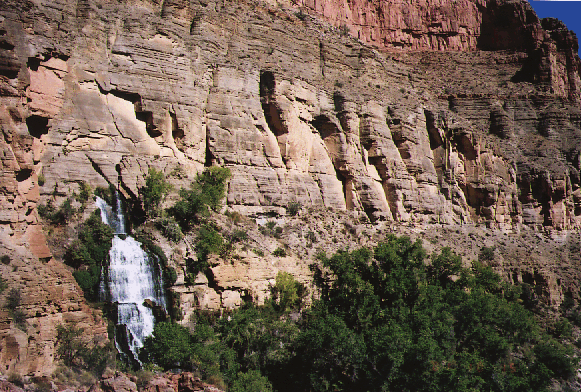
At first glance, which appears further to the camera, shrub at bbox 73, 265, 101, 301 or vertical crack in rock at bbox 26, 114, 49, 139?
vertical crack in rock at bbox 26, 114, 49, 139

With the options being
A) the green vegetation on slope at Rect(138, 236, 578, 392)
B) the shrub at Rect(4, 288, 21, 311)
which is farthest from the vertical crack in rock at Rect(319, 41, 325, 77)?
the shrub at Rect(4, 288, 21, 311)

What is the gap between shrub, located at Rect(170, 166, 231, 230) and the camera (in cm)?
3578

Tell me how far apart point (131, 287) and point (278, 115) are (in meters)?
17.1

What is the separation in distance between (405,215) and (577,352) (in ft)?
48.2

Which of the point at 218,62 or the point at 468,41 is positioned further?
the point at 468,41

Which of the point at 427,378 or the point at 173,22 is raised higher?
the point at 173,22

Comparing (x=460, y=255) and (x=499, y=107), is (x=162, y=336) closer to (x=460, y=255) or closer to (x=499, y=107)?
(x=460, y=255)

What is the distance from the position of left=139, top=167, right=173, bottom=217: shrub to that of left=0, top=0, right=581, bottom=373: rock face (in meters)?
0.70

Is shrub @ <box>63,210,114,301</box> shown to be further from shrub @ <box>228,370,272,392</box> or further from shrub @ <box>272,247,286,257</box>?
shrub @ <box>272,247,286,257</box>

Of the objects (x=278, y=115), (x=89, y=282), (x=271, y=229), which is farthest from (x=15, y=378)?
(x=278, y=115)

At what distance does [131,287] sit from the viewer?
3170 cm

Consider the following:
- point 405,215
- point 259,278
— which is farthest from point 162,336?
point 405,215

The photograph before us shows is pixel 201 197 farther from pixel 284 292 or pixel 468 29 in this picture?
pixel 468 29

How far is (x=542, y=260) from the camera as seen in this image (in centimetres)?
5275
